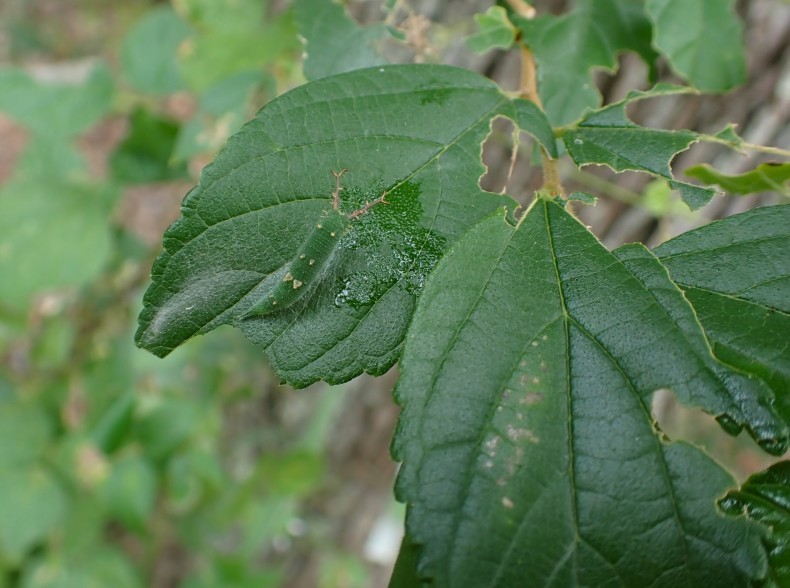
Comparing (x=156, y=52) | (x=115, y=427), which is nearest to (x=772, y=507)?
(x=115, y=427)

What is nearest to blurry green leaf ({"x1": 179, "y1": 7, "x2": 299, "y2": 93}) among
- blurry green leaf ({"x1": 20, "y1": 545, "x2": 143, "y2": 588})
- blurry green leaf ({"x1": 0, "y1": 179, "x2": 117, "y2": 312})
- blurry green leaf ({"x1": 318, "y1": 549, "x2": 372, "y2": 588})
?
blurry green leaf ({"x1": 0, "y1": 179, "x2": 117, "y2": 312})

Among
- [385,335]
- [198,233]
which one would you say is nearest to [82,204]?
[198,233]

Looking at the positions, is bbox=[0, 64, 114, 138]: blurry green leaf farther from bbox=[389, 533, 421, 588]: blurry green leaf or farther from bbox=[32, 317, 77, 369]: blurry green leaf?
bbox=[389, 533, 421, 588]: blurry green leaf

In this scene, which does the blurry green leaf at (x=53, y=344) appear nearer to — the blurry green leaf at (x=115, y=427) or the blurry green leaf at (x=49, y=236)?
the blurry green leaf at (x=49, y=236)

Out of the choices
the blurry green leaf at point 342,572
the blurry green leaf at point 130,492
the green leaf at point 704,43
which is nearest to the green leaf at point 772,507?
the green leaf at point 704,43

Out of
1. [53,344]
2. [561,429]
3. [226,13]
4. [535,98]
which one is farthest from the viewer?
[53,344]

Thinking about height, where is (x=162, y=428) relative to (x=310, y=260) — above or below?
above

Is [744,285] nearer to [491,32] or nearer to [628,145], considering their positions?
[628,145]
